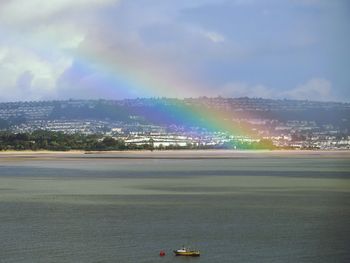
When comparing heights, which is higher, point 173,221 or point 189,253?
point 173,221

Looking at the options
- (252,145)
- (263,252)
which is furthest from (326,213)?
(252,145)

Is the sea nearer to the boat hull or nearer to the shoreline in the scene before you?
the boat hull

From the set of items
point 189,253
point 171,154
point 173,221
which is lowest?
point 171,154

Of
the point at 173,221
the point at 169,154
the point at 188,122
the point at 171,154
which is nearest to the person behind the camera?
the point at 173,221

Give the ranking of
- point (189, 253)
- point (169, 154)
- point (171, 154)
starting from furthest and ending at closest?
1. point (171, 154)
2. point (169, 154)
3. point (189, 253)

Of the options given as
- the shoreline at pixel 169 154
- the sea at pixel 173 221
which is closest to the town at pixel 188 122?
the shoreline at pixel 169 154

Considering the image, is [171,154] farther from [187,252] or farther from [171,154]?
[187,252]

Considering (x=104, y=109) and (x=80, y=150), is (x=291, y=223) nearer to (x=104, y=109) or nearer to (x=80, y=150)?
(x=80, y=150)

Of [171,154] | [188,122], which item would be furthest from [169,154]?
[188,122]

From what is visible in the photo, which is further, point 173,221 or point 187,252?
point 173,221

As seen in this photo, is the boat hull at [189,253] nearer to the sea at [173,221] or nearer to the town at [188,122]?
the sea at [173,221]
